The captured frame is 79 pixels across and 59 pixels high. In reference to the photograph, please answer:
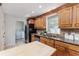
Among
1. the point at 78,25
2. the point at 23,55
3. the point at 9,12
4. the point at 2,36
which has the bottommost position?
the point at 23,55

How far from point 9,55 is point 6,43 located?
0.51 meters

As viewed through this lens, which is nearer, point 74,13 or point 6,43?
point 6,43

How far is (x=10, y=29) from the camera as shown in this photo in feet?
5.75

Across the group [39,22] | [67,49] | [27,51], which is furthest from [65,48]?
[27,51]

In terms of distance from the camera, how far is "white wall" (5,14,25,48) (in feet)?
5.55

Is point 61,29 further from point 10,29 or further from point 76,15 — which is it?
point 10,29

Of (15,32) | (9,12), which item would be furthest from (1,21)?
(15,32)

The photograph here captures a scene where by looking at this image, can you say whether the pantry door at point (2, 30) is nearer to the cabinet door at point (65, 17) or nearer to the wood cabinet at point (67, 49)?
the wood cabinet at point (67, 49)

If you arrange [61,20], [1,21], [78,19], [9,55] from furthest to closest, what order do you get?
[61,20]
[78,19]
[1,21]
[9,55]

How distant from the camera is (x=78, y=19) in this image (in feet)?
8.00

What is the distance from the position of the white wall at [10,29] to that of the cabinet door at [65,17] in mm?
1426

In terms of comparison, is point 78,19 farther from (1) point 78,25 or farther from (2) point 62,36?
(2) point 62,36

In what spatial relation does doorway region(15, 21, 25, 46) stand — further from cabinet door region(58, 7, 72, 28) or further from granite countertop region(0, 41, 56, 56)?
cabinet door region(58, 7, 72, 28)

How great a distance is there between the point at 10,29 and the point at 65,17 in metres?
1.63
